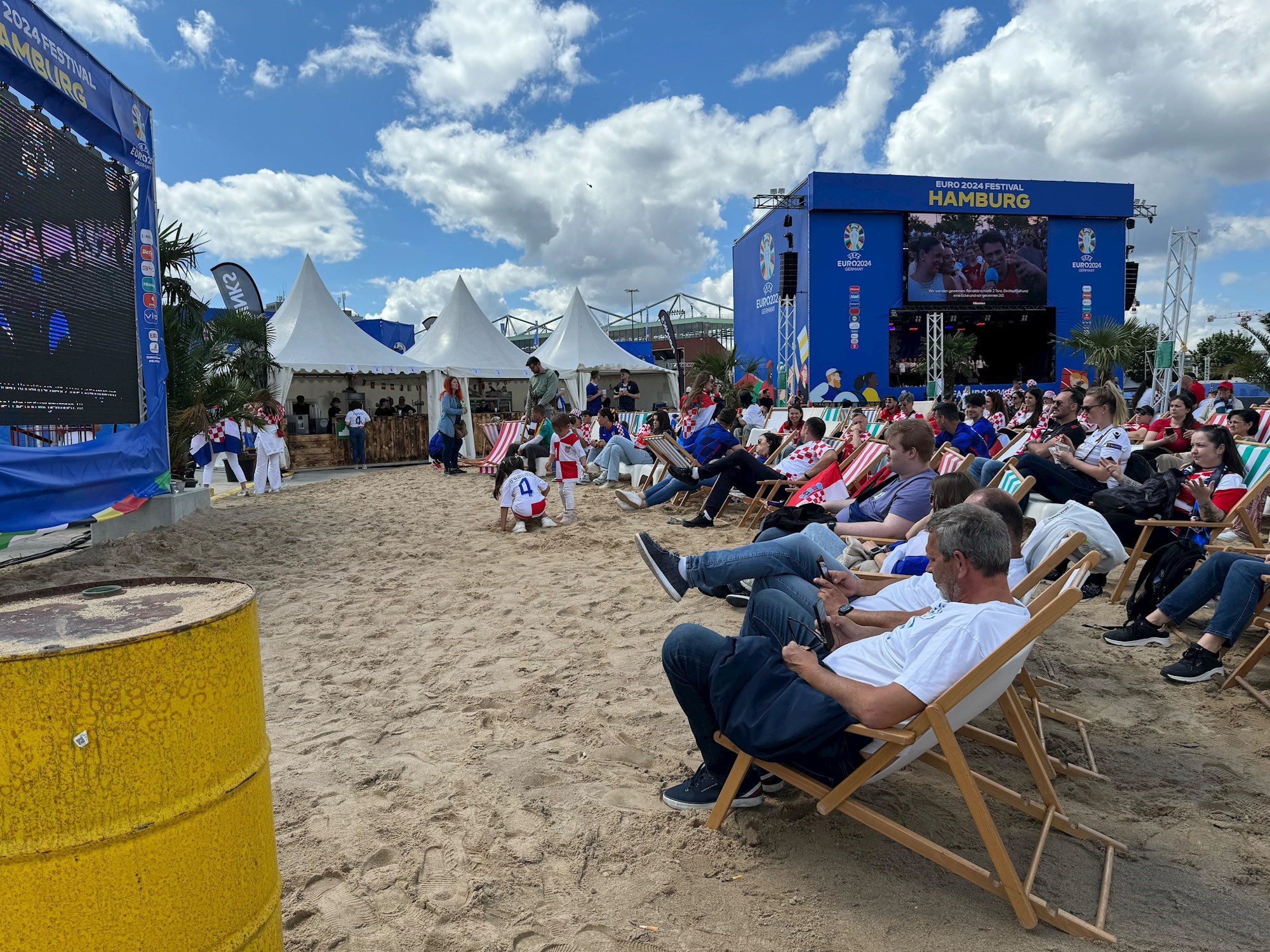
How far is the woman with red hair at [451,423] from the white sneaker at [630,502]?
499cm

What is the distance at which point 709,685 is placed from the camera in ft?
6.89

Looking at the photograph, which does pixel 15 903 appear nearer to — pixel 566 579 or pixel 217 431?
pixel 566 579

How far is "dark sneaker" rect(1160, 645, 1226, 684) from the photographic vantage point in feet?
10.2

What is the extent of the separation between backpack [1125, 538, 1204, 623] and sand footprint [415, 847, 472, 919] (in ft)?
10.9

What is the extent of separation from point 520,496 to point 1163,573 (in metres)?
4.86

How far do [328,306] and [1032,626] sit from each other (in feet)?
53.1

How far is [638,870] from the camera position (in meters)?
2.03

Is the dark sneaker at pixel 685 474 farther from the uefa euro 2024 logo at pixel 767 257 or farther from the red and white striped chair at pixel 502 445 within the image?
the uefa euro 2024 logo at pixel 767 257

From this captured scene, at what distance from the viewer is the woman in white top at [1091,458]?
4.82 m

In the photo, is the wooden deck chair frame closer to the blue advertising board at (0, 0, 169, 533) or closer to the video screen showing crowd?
the blue advertising board at (0, 0, 169, 533)

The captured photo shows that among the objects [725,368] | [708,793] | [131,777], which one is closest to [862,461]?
[708,793]

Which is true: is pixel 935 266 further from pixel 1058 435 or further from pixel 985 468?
pixel 1058 435

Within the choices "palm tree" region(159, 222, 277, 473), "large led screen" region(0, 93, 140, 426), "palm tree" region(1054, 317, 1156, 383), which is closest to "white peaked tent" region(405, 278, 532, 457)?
"palm tree" region(159, 222, 277, 473)

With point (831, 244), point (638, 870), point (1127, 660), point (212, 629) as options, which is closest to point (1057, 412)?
point (1127, 660)
